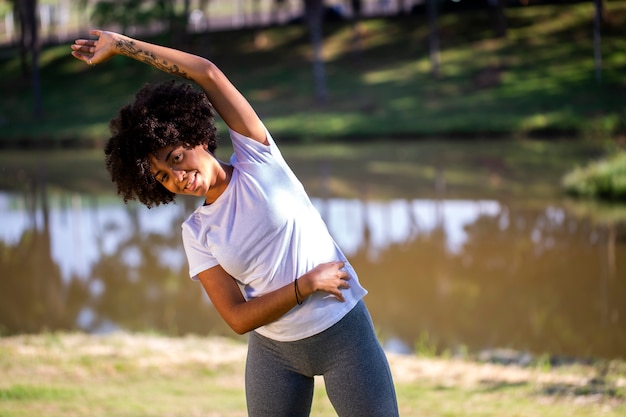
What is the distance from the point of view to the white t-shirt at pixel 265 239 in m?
2.60

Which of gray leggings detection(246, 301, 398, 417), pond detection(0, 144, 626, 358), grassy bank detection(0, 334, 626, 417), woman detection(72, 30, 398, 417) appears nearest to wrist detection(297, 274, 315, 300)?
woman detection(72, 30, 398, 417)

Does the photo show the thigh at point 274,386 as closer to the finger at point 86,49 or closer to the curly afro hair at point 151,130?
the curly afro hair at point 151,130

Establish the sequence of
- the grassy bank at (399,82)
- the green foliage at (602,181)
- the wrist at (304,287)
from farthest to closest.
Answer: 1. the grassy bank at (399,82)
2. the green foliage at (602,181)
3. the wrist at (304,287)

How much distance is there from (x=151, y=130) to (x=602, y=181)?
50.3 feet

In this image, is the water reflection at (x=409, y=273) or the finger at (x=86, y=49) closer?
the finger at (x=86, y=49)

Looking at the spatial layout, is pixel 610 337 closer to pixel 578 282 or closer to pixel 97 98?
pixel 578 282

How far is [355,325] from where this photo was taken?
2.62 metres

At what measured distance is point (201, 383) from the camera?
6.43 meters

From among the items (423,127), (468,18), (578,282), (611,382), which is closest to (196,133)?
(611,382)

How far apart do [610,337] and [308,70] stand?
29664mm

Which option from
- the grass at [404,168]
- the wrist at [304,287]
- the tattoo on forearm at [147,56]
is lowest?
the grass at [404,168]

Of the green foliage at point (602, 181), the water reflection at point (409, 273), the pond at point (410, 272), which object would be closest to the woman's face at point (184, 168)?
the pond at point (410, 272)

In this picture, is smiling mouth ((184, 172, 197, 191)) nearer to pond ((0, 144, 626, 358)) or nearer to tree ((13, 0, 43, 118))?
pond ((0, 144, 626, 358))

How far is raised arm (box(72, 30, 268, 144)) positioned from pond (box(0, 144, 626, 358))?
6237 mm
